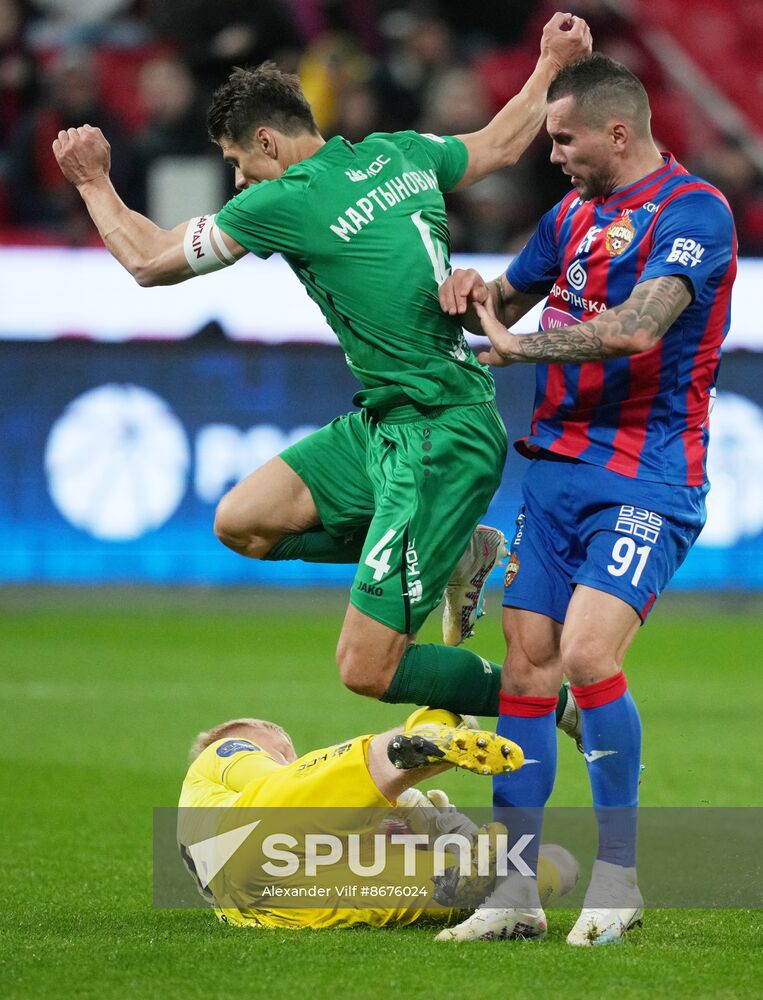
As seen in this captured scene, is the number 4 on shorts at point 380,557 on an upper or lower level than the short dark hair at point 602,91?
lower

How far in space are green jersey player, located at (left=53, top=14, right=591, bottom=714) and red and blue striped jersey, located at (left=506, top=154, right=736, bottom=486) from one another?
0.43 meters

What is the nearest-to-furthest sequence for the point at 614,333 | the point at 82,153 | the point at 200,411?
the point at 614,333
the point at 82,153
the point at 200,411

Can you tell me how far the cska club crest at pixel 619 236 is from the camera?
4477 millimetres

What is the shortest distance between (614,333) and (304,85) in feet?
34.2

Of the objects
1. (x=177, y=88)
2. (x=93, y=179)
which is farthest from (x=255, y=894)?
(x=177, y=88)

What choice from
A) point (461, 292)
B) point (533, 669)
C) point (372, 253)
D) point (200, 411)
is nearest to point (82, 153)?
point (372, 253)

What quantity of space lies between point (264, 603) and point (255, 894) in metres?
8.01

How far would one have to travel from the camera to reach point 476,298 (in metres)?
4.65

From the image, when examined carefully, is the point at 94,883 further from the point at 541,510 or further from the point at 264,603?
the point at 264,603

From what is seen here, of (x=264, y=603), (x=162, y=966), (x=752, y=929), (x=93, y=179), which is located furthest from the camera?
(x=264, y=603)

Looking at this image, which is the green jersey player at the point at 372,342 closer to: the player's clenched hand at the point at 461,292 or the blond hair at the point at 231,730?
the player's clenched hand at the point at 461,292

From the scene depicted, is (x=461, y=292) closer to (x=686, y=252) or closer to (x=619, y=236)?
(x=619, y=236)

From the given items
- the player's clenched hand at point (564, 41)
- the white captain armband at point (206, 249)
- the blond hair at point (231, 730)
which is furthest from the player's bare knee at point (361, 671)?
the player's clenched hand at point (564, 41)

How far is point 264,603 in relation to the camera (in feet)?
40.9
